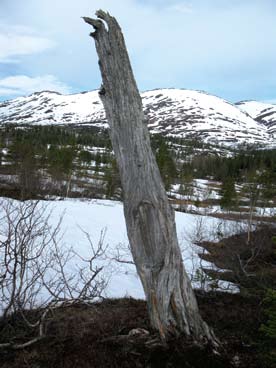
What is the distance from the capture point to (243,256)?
18.0 metres

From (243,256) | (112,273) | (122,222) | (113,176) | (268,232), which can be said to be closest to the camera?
(112,273)

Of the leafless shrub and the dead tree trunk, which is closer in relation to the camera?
the dead tree trunk

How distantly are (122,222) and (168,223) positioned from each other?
1691 centimetres

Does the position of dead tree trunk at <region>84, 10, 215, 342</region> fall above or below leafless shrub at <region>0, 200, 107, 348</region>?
above

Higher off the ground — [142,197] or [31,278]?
[142,197]

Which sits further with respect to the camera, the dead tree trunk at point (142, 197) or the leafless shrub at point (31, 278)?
the leafless shrub at point (31, 278)

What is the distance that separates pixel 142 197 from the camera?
4.03 metres

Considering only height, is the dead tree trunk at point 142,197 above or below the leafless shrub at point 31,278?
above

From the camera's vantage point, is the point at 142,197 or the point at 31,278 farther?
the point at 31,278

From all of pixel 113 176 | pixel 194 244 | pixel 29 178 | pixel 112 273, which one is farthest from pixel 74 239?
pixel 113 176

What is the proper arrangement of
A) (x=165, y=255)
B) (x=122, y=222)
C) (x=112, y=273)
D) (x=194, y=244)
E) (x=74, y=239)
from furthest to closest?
(x=122, y=222), (x=194, y=244), (x=74, y=239), (x=112, y=273), (x=165, y=255)

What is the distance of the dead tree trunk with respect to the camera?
4.03 m

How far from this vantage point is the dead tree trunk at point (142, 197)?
13.2 feet

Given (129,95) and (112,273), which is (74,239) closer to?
(112,273)
